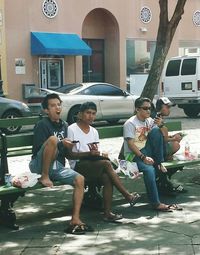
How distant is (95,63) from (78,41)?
3140 mm

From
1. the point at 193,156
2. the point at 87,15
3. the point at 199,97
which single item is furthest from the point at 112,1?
the point at 193,156

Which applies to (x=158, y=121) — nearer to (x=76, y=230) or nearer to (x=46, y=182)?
(x=46, y=182)

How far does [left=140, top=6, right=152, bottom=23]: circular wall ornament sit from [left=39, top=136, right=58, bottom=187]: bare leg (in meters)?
20.8

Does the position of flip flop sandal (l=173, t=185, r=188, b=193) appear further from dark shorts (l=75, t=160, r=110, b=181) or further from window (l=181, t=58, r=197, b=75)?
window (l=181, t=58, r=197, b=75)

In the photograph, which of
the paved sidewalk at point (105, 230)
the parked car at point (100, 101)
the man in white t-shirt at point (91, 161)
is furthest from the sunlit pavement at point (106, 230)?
the parked car at point (100, 101)

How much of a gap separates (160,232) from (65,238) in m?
0.97

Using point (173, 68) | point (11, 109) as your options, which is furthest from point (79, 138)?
point (173, 68)

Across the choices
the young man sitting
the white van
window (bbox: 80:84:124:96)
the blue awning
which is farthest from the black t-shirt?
the blue awning

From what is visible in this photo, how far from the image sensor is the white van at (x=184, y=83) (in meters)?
19.0

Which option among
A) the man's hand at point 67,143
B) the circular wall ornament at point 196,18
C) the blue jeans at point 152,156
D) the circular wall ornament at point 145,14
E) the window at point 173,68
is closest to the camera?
the man's hand at point 67,143

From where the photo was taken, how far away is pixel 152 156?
6793 millimetres

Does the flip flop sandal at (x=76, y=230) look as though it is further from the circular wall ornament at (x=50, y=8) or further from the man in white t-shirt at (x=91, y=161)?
the circular wall ornament at (x=50, y=8)

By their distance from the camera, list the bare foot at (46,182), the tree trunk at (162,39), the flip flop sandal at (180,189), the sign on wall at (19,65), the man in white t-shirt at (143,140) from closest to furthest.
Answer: the bare foot at (46,182) < the man in white t-shirt at (143,140) < the flip flop sandal at (180,189) < the tree trunk at (162,39) < the sign on wall at (19,65)

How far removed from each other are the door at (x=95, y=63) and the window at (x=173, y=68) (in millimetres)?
5755
